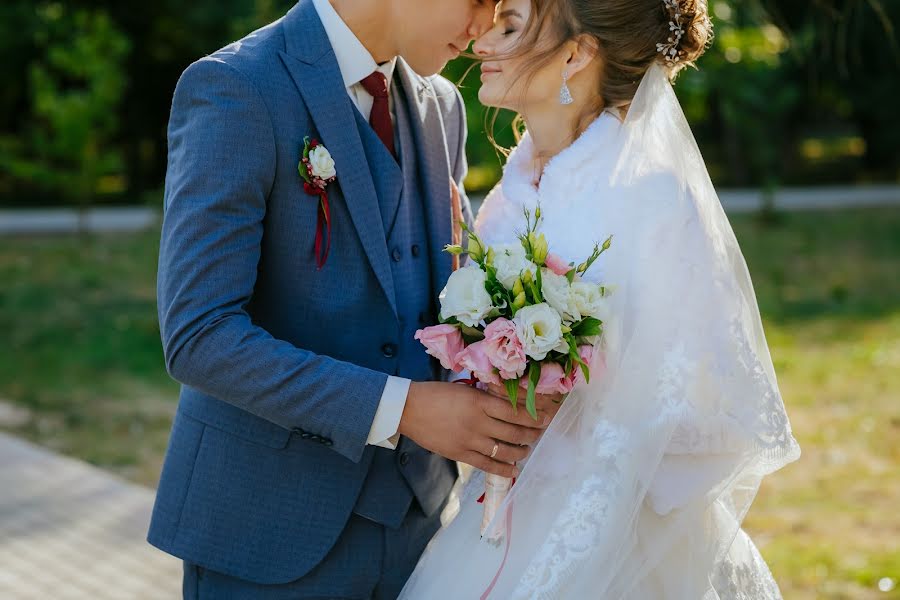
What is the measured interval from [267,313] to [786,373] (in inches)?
272

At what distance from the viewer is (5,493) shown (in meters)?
6.08

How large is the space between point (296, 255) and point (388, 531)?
0.67m

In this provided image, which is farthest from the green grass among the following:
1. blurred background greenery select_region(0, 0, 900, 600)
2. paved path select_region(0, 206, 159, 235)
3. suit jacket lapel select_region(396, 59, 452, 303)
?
suit jacket lapel select_region(396, 59, 452, 303)

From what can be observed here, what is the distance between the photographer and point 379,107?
2.56 m

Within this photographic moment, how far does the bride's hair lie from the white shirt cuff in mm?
825

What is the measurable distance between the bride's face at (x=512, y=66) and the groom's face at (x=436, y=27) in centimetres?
3

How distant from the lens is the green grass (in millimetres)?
5660

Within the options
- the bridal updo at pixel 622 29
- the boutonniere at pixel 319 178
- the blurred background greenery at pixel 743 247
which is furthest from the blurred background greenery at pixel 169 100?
the boutonniere at pixel 319 178

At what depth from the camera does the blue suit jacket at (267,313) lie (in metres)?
2.17

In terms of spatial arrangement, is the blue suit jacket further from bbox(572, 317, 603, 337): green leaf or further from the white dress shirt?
bbox(572, 317, 603, 337): green leaf

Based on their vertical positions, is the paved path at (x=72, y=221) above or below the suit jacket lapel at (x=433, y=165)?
below

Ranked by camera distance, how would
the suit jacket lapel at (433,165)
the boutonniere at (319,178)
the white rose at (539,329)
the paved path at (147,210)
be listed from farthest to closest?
the paved path at (147,210)
the suit jacket lapel at (433,165)
the boutonniere at (319,178)
the white rose at (539,329)

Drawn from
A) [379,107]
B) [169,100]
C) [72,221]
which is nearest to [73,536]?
[379,107]

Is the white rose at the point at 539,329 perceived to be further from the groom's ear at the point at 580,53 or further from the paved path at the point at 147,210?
the paved path at the point at 147,210
